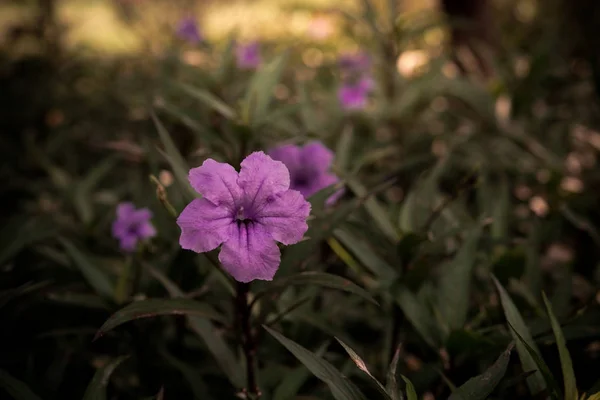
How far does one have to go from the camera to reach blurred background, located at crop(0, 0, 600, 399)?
1.14 metres

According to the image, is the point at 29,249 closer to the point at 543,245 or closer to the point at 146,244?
the point at 146,244

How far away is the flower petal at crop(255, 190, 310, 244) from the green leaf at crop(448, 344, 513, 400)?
0.34 m

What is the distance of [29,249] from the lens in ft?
4.41

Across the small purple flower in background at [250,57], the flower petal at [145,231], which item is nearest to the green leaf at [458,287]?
the flower petal at [145,231]

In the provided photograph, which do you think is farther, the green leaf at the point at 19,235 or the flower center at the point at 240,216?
the green leaf at the point at 19,235

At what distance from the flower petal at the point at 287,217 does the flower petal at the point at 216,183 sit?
0.05 metres

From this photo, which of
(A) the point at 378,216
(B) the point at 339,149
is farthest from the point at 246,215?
(B) the point at 339,149

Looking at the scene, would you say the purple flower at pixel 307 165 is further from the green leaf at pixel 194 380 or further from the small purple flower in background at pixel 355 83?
the small purple flower in background at pixel 355 83

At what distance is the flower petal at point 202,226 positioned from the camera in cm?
74

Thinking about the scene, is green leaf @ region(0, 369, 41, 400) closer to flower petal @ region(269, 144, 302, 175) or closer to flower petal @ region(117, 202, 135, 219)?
flower petal @ region(117, 202, 135, 219)

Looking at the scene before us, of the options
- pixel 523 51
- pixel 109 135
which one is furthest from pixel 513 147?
pixel 109 135

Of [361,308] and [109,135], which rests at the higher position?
[109,135]

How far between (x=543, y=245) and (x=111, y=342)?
1.28 metres

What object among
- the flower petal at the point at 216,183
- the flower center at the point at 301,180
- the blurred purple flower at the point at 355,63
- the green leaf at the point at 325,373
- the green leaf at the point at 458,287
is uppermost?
the flower petal at the point at 216,183
